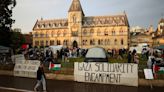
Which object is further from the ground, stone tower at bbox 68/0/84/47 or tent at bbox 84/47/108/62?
stone tower at bbox 68/0/84/47

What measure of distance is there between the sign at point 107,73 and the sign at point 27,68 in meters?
4.12

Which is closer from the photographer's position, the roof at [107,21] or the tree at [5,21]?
the tree at [5,21]

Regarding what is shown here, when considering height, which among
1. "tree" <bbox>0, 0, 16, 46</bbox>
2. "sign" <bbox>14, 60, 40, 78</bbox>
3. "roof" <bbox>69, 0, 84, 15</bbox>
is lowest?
"sign" <bbox>14, 60, 40, 78</bbox>

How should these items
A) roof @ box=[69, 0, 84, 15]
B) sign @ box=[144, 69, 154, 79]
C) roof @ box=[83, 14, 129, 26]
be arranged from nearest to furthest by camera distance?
sign @ box=[144, 69, 154, 79], roof @ box=[83, 14, 129, 26], roof @ box=[69, 0, 84, 15]

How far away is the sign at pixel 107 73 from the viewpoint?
17719 mm

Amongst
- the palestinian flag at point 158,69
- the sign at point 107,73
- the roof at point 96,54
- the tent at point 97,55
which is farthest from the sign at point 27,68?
the palestinian flag at point 158,69

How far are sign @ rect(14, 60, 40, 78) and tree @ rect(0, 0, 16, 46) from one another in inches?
780

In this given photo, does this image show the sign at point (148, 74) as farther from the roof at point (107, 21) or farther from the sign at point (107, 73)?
the roof at point (107, 21)

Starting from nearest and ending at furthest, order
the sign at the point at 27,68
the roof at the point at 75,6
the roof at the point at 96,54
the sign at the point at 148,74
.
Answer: the sign at the point at 148,74, the sign at the point at 27,68, the roof at the point at 96,54, the roof at the point at 75,6

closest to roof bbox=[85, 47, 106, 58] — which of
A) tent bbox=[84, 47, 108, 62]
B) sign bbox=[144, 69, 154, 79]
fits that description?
tent bbox=[84, 47, 108, 62]

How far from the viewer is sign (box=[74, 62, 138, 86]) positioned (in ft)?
58.1

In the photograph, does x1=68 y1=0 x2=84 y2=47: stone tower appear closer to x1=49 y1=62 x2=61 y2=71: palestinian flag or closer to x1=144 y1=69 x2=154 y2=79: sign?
x1=49 y1=62 x2=61 y2=71: palestinian flag

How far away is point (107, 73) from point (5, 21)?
94.7 ft

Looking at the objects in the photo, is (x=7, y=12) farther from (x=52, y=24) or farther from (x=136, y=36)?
(x=136, y=36)
